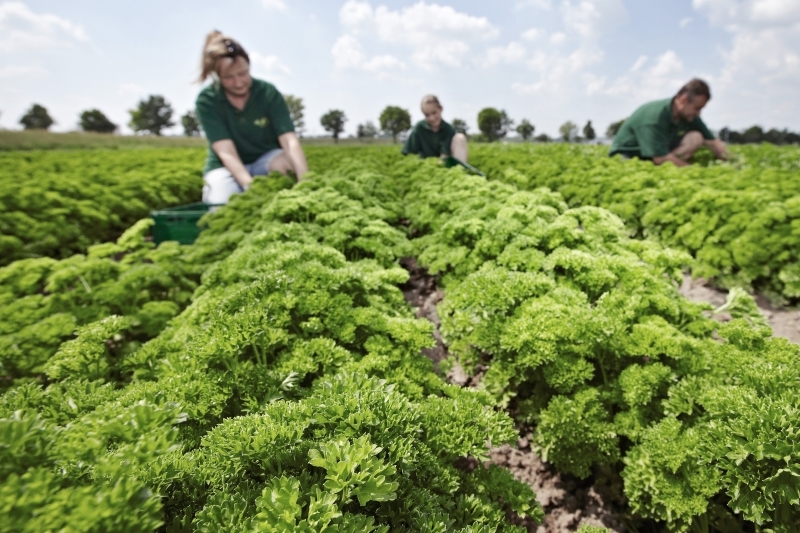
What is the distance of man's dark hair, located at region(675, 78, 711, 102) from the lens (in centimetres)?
751

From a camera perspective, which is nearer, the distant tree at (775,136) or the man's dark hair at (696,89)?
the man's dark hair at (696,89)

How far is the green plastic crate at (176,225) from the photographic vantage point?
5707 millimetres

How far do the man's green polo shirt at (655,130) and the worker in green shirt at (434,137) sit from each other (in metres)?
3.75

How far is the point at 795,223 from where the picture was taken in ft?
14.2

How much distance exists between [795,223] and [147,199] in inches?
458

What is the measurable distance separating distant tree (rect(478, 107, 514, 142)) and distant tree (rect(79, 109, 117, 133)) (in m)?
80.6

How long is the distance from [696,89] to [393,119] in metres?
80.4

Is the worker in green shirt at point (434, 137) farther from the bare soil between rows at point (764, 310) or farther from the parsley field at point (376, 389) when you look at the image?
the parsley field at point (376, 389)

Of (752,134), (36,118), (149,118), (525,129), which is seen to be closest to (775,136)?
(752,134)

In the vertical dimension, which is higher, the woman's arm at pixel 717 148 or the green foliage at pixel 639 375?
the woman's arm at pixel 717 148

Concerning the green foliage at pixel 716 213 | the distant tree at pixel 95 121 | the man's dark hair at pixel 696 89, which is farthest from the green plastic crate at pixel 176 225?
the distant tree at pixel 95 121

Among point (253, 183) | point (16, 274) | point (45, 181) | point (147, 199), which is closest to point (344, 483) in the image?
point (16, 274)

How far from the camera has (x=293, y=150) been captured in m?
6.45

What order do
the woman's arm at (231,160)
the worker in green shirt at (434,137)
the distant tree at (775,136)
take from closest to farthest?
the woman's arm at (231,160), the worker in green shirt at (434,137), the distant tree at (775,136)
